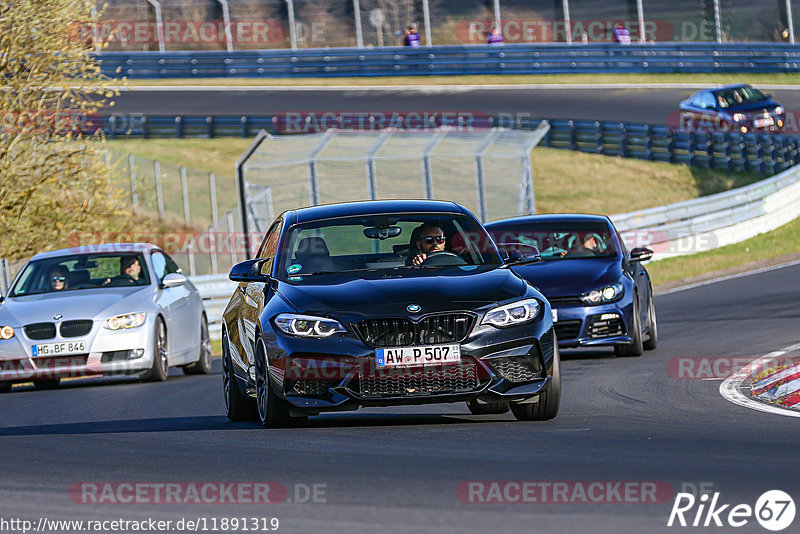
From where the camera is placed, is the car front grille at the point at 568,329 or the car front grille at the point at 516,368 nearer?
the car front grille at the point at 516,368

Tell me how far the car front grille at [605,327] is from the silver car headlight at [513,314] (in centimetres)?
552

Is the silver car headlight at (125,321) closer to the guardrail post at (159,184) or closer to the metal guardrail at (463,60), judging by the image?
the guardrail post at (159,184)

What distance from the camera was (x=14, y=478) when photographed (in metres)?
7.66

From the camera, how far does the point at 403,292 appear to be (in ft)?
29.6

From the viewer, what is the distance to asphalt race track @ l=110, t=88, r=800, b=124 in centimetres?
4391

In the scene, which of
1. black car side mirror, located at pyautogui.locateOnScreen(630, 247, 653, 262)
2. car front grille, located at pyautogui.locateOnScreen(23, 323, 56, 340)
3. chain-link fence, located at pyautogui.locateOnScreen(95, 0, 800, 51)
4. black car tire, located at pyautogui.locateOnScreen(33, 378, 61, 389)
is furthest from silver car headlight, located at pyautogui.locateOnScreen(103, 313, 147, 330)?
chain-link fence, located at pyautogui.locateOnScreen(95, 0, 800, 51)

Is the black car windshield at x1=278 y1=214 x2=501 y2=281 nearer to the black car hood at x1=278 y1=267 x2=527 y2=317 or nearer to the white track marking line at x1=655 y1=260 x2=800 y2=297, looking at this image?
the black car hood at x1=278 y1=267 x2=527 y2=317

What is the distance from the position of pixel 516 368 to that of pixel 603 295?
19.1 ft

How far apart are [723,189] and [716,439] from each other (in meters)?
28.5

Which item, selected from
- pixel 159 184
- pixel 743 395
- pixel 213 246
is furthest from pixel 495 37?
pixel 743 395

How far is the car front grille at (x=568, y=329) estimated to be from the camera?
48.1ft

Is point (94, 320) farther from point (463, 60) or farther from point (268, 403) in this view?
point (463, 60)

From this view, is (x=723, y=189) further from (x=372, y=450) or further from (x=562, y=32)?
(x=372, y=450)

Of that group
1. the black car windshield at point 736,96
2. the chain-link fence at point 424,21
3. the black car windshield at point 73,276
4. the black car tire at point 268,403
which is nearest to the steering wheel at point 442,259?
the black car tire at point 268,403
